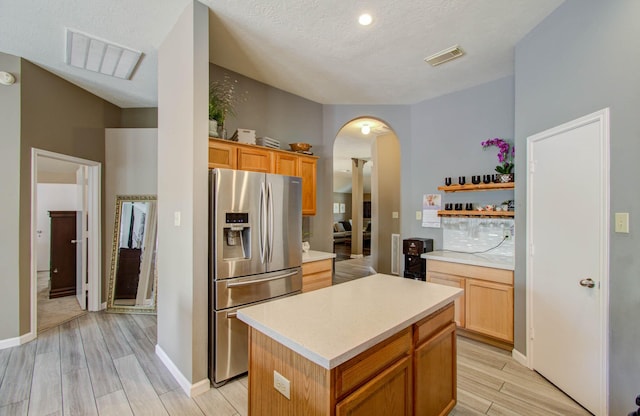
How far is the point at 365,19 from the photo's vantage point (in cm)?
231

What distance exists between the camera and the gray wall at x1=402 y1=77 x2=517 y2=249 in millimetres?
3426

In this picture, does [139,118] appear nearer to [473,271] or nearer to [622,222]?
[473,271]

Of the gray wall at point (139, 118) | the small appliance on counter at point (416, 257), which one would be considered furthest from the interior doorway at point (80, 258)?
the small appliance on counter at point (416, 257)

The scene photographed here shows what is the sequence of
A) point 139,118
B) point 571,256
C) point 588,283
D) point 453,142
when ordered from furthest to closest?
point 139,118 < point 453,142 < point 571,256 < point 588,283

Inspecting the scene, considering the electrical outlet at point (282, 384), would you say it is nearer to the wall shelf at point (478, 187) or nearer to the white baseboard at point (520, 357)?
the white baseboard at point (520, 357)

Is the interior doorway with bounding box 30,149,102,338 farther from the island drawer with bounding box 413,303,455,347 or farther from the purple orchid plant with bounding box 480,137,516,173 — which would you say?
the purple orchid plant with bounding box 480,137,516,173

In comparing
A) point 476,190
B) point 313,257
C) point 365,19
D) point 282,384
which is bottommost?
point 282,384

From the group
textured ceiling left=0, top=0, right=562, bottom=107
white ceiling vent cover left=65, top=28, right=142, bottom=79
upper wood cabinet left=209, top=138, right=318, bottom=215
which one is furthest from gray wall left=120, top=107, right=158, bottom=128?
upper wood cabinet left=209, top=138, right=318, bottom=215

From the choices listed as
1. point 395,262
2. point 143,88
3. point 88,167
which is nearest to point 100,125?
point 88,167

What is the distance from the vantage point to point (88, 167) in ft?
13.3

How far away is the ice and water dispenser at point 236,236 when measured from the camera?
7.72 ft

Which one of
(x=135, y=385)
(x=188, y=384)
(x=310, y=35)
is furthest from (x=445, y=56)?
(x=135, y=385)

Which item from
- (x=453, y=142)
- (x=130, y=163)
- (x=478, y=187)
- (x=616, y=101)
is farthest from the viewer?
(x=130, y=163)

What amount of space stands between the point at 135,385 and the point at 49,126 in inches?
123
